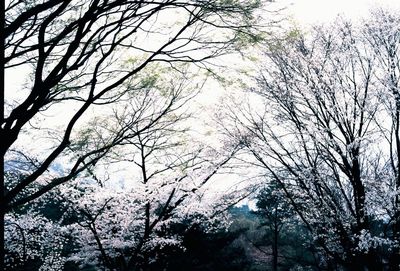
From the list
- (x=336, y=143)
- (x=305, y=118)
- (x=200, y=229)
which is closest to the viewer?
(x=336, y=143)

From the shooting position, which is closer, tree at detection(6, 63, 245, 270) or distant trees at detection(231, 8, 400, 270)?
distant trees at detection(231, 8, 400, 270)

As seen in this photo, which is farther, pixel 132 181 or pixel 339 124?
pixel 132 181

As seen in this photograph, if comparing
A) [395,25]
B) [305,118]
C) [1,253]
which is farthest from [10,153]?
[395,25]

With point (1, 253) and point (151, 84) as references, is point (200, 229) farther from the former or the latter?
point (1, 253)

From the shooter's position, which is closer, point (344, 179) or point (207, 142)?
point (344, 179)

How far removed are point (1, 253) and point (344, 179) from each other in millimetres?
6184

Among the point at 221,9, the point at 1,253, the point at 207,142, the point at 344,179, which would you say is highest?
the point at 207,142

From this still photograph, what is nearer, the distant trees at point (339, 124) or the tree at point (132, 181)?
the distant trees at point (339, 124)

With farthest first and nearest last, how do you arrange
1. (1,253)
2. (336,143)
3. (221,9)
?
(336,143) < (221,9) < (1,253)

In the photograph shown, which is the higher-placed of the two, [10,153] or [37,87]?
[10,153]

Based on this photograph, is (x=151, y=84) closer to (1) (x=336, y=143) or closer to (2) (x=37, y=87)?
(1) (x=336, y=143)

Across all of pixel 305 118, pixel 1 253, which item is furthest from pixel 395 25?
pixel 1 253

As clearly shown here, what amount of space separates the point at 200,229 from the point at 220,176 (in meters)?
4.75

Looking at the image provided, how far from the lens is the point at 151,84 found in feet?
26.0
